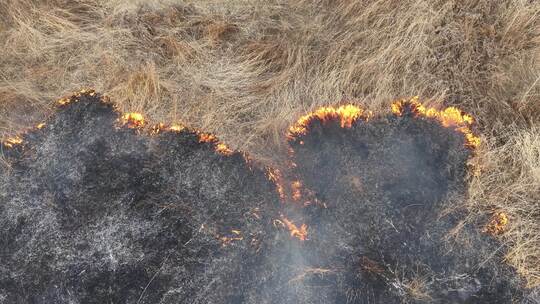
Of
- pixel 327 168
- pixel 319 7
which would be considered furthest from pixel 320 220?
pixel 319 7

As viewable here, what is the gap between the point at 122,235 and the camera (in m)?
2.33

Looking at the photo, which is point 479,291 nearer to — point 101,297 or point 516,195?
point 516,195

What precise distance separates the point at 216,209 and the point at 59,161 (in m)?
0.99

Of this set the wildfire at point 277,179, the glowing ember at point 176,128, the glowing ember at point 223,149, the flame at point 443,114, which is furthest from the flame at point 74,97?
the flame at point 443,114

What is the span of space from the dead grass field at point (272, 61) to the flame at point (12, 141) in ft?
0.20

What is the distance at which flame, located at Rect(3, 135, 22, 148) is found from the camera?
262 centimetres

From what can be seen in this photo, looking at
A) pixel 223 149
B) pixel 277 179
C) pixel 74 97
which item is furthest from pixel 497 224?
pixel 74 97

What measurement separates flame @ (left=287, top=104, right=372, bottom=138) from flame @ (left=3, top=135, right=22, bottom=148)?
64.5 inches

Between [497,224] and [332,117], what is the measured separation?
1047 mm

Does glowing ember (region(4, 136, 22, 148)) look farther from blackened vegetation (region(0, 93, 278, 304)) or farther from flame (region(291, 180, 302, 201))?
flame (region(291, 180, 302, 201))

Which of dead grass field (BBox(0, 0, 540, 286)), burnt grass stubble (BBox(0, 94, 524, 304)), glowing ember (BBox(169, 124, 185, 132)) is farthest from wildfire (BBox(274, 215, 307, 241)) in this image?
glowing ember (BBox(169, 124, 185, 132))

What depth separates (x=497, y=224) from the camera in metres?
2.24

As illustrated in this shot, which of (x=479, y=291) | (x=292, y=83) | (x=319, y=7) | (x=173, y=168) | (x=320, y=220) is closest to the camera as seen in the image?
(x=479, y=291)

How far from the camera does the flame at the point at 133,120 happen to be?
8.57ft
